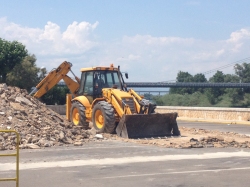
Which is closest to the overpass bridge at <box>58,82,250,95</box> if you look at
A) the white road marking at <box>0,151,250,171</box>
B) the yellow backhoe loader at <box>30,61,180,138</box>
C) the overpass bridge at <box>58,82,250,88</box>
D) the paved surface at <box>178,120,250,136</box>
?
the overpass bridge at <box>58,82,250,88</box>

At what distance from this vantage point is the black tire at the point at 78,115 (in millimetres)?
23203

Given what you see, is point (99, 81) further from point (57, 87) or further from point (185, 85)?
point (185, 85)

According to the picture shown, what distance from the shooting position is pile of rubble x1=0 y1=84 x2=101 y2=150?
57.8 feet

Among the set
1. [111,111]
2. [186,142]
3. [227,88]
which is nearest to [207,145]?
[186,142]

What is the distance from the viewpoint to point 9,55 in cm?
5156

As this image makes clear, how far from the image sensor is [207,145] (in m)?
18.2

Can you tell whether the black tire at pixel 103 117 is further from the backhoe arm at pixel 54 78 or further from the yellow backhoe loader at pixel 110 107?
the backhoe arm at pixel 54 78

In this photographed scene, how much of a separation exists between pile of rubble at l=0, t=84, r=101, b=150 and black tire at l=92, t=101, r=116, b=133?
0.44 m

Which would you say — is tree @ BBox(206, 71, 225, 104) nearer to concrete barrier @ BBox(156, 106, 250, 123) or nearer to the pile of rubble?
concrete barrier @ BBox(156, 106, 250, 123)

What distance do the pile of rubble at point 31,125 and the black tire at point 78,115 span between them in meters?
0.89

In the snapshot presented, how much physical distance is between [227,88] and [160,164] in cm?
5288

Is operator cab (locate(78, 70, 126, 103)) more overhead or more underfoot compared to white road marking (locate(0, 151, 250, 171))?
more overhead

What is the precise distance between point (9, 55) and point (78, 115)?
97.6 feet

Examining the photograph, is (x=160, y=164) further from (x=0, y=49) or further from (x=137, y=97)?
(x=0, y=49)
